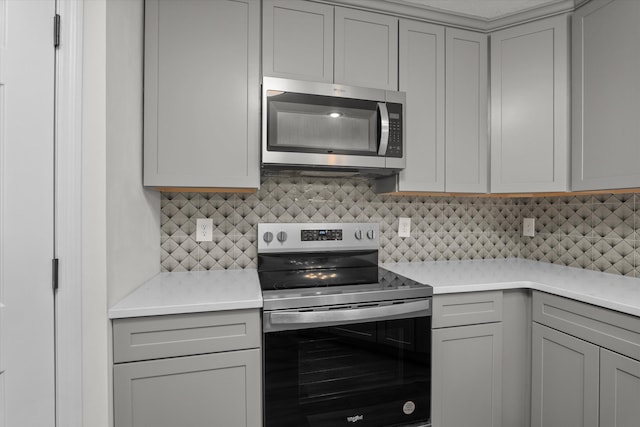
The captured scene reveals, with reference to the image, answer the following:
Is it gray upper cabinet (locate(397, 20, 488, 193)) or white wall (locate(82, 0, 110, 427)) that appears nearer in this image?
white wall (locate(82, 0, 110, 427))

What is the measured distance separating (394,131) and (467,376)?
1.27 metres

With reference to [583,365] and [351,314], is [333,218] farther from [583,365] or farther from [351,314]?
[583,365]

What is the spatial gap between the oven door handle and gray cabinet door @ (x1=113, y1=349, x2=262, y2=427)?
0.18m

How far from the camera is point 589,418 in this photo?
4.50 ft

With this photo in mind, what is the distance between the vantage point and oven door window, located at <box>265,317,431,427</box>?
131cm

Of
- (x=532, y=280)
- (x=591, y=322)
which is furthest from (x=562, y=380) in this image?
(x=532, y=280)

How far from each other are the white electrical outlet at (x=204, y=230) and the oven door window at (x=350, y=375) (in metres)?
0.77

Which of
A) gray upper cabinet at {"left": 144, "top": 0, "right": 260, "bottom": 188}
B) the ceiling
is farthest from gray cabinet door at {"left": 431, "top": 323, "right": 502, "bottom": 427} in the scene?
the ceiling

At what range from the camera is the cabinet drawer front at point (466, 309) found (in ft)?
4.99

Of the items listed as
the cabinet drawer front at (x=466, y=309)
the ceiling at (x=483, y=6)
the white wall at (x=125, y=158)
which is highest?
the ceiling at (x=483, y=6)

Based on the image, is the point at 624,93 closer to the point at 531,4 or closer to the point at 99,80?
the point at 531,4

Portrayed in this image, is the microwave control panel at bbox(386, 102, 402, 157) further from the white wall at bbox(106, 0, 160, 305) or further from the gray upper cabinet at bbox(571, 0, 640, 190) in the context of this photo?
the white wall at bbox(106, 0, 160, 305)

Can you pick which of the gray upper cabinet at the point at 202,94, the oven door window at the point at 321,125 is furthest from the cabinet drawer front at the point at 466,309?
the gray upper cabinet at the point at 202,94

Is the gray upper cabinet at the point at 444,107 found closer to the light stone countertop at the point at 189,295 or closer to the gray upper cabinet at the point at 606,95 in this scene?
the gray upper cabinet at the point at 606,95
